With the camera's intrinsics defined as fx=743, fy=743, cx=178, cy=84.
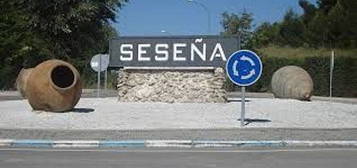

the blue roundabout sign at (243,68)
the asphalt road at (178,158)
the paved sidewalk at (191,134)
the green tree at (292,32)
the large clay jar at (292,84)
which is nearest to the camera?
the asphalt road at (178,158)

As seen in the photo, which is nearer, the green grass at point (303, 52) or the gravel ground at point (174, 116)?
the gravel ground at point (174, 116)

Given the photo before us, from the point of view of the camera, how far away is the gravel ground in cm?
2100

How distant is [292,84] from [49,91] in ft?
45.4

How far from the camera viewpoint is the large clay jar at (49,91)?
23.3m

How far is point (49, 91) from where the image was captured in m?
23.2

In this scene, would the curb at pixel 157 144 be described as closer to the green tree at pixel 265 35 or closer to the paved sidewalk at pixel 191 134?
the paved sidewalk at pixel 191 134

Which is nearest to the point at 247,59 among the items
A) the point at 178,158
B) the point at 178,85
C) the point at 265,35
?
the point at 178,158

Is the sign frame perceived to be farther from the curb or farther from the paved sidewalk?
the curb

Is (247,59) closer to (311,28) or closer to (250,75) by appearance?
(250,75)

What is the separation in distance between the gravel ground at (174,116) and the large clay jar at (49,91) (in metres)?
0.31

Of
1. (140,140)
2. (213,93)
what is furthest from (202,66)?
(140,140)

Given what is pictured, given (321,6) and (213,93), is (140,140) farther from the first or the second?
(321,6)

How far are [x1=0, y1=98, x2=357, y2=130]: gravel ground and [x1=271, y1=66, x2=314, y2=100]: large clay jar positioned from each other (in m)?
4.17

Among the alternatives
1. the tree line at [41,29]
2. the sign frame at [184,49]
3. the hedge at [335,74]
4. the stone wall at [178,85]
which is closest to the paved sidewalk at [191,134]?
the stone wall at [178,85]
